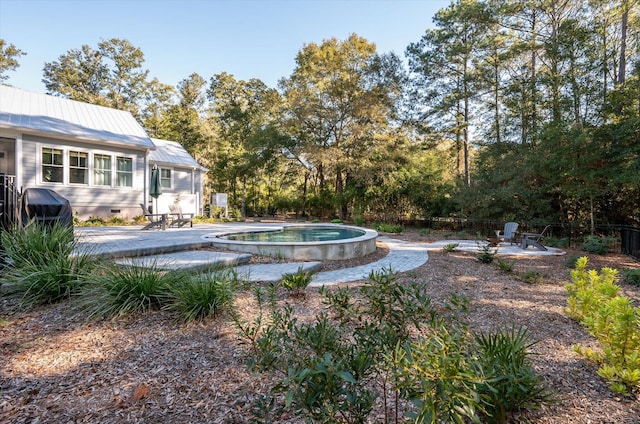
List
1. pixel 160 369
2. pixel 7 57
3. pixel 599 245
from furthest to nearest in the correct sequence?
pixel 7 57, pixel 599 245, pixel 160 369

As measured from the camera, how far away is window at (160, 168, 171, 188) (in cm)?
1695

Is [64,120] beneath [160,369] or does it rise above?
above

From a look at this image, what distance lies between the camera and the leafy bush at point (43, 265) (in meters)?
3.62

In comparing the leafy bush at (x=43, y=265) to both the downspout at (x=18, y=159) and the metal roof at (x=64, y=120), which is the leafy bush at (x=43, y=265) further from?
the metal roof at (x=64, y=120)

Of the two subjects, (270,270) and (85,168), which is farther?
(85,168)

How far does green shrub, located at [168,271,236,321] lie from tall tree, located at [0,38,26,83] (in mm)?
30856

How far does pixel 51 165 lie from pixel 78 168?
858 mm

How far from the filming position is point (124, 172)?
46.0 ft

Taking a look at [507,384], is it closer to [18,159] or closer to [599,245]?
[599,245]

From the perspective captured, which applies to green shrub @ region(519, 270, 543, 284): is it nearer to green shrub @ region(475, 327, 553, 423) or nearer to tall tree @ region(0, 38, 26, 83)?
green shrub @ region(475, 327, 553, 423)

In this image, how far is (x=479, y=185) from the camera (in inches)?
520

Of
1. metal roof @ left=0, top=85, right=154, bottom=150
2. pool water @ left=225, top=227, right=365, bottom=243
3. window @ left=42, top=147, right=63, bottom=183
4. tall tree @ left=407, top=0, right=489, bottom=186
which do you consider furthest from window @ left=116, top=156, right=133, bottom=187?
tall tree @ left=407, top=0, right=489, bottom=186

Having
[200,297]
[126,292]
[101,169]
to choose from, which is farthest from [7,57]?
[200,297]

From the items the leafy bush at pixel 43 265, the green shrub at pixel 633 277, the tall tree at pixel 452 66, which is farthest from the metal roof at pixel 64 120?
the green shrub at pixel 633 277
